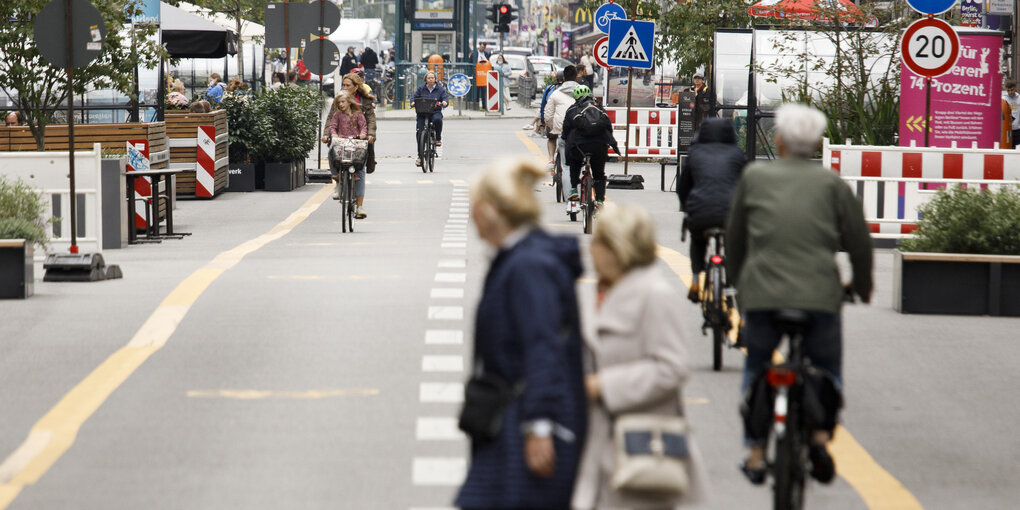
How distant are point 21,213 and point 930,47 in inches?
337

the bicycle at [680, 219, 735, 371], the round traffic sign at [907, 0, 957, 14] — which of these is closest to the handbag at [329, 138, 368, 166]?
the round traffic sign at [907, 0, 957, 14]

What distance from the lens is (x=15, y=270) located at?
506 inches

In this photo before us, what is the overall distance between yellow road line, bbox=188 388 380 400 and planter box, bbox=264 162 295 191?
18440 mm

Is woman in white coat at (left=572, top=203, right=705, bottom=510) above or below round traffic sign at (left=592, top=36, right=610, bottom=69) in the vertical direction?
below

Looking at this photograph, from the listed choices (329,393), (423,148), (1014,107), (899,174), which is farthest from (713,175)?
(1014,107)

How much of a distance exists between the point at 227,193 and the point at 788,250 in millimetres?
21480

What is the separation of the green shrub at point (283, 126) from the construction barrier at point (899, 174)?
11.8 metres

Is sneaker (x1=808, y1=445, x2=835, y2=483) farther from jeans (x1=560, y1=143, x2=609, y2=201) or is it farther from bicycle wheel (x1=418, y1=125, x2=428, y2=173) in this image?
bicycle wheel (x1=418, y1=125, x2=428, y2=173)

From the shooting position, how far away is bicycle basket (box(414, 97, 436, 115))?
30.7 m

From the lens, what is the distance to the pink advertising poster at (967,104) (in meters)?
19.6

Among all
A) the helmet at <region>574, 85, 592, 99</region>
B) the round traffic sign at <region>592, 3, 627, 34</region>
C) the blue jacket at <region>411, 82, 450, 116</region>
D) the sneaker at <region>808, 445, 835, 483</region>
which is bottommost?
the sneaker at <region>808, 445, 835, 483</region>

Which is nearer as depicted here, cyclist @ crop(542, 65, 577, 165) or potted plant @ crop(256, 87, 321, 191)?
cyclist @ crop(542, 65, 577, 165)

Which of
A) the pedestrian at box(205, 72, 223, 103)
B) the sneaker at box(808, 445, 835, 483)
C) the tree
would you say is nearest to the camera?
the sneaker at box(808, 445, 835, 483)

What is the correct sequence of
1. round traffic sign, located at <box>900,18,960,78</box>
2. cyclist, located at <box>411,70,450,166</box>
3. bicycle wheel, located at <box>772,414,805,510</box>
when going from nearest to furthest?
bicycle wheel, located at <box>772,414,805,510</box>
round traffic sign, located at <box>900,18,960,78</box>
cyclist, located at <box>411,70,450,166</box>
